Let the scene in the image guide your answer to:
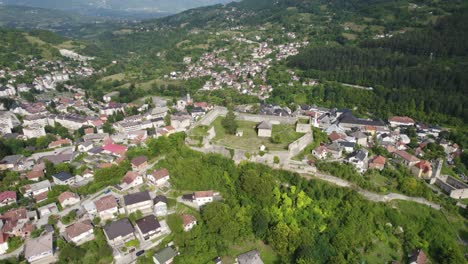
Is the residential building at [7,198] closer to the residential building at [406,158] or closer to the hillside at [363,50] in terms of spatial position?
the residential building at [406,158]

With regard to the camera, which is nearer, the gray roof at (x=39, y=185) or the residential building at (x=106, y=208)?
the residential building at (x=106, y=208)

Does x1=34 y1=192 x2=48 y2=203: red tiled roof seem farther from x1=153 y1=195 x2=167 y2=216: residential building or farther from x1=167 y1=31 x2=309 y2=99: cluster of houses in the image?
x1=167 y1=31 x2=309 y2=99: cluster of houses

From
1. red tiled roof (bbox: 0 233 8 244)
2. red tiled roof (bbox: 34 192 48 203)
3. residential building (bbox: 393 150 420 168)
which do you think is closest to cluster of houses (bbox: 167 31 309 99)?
residential building (bbox: 393 150 420 168)

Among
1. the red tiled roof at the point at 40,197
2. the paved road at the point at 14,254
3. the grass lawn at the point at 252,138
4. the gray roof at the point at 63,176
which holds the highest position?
the grass lawn at the point at 252,138

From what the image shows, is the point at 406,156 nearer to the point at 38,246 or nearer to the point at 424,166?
the point at 424,166

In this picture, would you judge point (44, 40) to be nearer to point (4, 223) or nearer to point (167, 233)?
point (4, 223)

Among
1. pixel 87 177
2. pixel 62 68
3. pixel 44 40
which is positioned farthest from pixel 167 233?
pixel 44 40

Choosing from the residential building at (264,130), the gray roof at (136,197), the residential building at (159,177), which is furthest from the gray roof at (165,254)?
the residential building at (264,130)

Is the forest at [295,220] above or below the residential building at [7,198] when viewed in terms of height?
below
